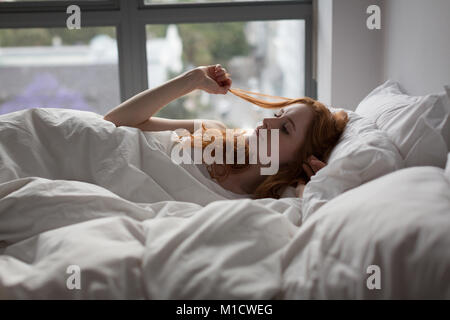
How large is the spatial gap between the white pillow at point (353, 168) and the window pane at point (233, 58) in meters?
1.60

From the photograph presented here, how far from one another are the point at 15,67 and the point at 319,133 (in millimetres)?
2182

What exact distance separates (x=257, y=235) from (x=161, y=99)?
37.8 inches

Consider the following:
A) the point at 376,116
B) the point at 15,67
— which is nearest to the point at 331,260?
the point at 376,116

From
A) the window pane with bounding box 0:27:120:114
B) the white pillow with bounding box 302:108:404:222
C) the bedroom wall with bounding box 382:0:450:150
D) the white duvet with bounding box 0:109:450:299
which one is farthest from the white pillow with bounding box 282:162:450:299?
the window pane with bounding box 0:27:120:114

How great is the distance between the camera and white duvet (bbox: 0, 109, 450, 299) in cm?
91

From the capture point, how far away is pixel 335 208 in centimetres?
109

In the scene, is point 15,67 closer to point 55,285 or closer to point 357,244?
point 55,285

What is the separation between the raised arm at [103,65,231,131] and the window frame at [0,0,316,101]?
3.24 feet

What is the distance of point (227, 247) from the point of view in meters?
1.04

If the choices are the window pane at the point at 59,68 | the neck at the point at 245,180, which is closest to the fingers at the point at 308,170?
the neck at the point at 245,180

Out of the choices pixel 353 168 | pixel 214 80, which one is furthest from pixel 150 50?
pixel 353 168

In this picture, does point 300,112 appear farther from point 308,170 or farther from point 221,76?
point 221,76

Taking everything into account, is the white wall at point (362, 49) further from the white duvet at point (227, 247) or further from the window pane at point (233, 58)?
the white duvet at point (227, 247)

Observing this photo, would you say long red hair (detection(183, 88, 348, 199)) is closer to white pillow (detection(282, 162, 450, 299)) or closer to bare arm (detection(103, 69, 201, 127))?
bare arm (detection(103, 69, 201, 127))
